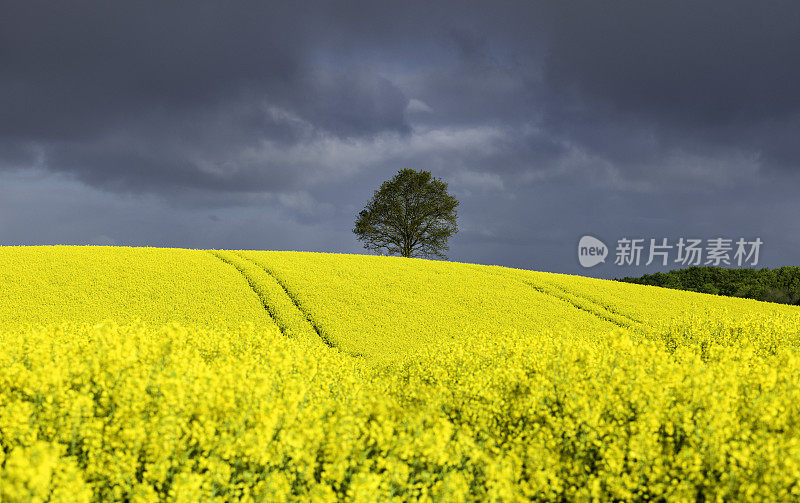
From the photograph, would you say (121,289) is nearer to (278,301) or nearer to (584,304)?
(278,301)

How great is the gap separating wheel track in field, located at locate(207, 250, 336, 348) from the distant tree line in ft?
124

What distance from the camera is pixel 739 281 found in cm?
4544

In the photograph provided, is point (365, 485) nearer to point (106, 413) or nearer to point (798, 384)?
point (106, 413)

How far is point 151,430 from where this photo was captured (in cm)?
604

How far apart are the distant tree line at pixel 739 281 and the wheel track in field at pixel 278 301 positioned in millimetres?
37716

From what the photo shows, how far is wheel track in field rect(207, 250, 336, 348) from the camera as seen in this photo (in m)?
19.8

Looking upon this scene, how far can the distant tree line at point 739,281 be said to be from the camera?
4135 centimetres

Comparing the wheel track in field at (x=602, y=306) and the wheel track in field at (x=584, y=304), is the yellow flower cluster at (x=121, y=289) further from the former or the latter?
the wheel track in field at (x=602, y=306)

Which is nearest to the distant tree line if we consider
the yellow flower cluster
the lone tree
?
the lone tree

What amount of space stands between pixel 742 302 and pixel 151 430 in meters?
34.4

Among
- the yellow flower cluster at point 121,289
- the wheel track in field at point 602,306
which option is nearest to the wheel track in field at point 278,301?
the yellow flower cluster at point 121,289

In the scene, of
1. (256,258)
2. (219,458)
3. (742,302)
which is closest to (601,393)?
(219,458)

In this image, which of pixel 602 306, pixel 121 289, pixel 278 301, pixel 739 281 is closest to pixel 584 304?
pixel 602 306

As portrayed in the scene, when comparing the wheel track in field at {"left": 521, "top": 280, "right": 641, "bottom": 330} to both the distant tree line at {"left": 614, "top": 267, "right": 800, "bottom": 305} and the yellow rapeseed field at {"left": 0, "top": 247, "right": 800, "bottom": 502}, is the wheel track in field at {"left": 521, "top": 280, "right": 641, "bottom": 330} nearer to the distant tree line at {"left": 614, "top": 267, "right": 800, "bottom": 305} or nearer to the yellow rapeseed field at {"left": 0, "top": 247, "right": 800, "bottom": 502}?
the yellow rapeseed field at {"left": 0, "top": 247, "right": 800, "bottom": 502}
